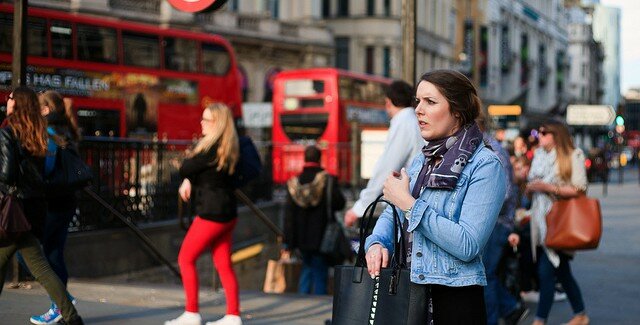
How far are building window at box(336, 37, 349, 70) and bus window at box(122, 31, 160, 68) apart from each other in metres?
28.5

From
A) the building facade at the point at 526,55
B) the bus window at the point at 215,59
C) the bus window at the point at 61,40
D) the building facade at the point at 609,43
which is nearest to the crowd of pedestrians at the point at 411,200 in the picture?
the bus window at the point at 61,40

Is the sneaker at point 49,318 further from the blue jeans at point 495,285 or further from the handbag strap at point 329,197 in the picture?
the handbag strap at point 329,197

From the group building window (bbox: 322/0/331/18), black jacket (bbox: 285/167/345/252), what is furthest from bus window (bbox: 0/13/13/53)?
building window (bbox: 322/0/331/18)

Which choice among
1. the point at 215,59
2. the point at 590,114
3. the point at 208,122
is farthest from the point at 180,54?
the point at 590,114

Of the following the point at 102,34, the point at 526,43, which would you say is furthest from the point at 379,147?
the point at 526,43

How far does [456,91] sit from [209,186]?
11.8 ft

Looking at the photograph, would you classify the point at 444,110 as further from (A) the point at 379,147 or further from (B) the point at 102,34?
(B) the point at 102,34

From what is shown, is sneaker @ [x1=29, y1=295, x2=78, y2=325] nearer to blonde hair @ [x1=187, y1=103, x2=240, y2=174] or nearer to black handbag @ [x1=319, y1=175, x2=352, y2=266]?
blonde hair @ [x1=187, y1=103, x2=240, y2=174]

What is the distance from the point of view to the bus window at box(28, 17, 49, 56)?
743 inches

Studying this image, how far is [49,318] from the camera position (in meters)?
6.71

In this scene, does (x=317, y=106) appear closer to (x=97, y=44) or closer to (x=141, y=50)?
(x=141, y=50)

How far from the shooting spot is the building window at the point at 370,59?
166 feet

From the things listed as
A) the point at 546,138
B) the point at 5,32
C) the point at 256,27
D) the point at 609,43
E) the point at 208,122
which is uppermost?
the point at 609,43

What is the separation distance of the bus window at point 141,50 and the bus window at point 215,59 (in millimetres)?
1662
